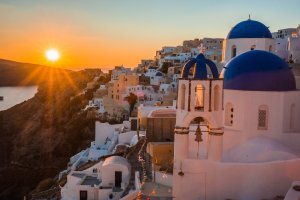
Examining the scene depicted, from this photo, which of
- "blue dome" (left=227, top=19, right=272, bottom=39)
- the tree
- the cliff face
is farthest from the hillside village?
the cliff face

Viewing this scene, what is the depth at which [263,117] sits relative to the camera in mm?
11633

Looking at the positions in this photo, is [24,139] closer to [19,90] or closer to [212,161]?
[212,161]

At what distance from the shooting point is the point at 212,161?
10.4 m

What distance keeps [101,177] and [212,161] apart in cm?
704

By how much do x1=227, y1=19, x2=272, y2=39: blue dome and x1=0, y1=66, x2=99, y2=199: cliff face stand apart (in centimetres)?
2118

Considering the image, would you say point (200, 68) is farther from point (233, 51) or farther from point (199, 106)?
point (233, 51)

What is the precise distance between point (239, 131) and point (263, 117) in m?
0.85

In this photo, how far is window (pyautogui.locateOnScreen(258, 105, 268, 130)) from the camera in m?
11.6

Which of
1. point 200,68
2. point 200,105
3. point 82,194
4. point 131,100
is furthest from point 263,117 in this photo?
point 131,100

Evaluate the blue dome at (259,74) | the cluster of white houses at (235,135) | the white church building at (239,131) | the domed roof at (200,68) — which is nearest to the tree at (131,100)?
the cluster of white houses at (235,135)

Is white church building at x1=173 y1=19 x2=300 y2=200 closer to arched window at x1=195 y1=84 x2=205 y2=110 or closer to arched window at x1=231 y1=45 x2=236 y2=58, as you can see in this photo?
arched window at x1=195 y1=84 x2=205 y2=110

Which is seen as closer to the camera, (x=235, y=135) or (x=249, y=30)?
(x=235, y=135)

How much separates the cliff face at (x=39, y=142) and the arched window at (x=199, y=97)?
25775 millimetres

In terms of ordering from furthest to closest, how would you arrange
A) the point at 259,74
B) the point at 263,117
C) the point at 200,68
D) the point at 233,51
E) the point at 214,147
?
1. the point at 233,51
2. the point at 259,74
3. the point at 263,117
4. the point at 214,147
5. the point at 200,68
